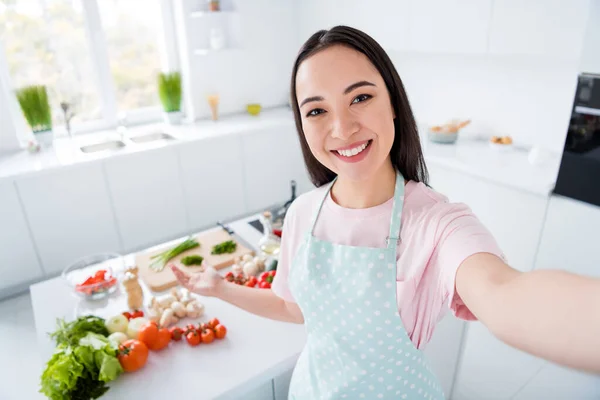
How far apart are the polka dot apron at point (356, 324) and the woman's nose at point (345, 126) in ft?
0.55

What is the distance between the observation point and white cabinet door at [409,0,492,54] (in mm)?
2416

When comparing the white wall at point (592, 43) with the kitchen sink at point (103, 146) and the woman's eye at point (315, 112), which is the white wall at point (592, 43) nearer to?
the woman's eye at point (315, 112)

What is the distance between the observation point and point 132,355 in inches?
43.6

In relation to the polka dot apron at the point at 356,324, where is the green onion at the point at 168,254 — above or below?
below

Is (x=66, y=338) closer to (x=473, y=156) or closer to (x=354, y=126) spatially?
(x=354, y=126)

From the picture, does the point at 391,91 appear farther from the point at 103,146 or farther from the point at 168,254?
the point at 103,146

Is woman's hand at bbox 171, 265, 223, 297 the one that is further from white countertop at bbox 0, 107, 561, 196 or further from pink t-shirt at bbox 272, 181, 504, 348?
white countertop at bbox 0, 107, 561, 196

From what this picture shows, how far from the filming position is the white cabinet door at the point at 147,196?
9.62ft

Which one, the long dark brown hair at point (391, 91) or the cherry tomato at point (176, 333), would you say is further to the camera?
the cherry tomato at point (176, 333)

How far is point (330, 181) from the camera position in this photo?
1.05 metres

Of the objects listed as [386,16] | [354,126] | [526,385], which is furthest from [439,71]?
[354,126]

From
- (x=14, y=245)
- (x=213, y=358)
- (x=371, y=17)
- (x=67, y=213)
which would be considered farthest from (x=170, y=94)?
(x=213, y=358)

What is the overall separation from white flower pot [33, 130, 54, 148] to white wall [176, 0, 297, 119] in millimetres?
1150

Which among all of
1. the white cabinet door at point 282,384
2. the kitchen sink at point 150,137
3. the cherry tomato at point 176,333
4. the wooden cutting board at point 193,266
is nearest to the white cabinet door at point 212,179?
the kitchen sink at point 150,137
